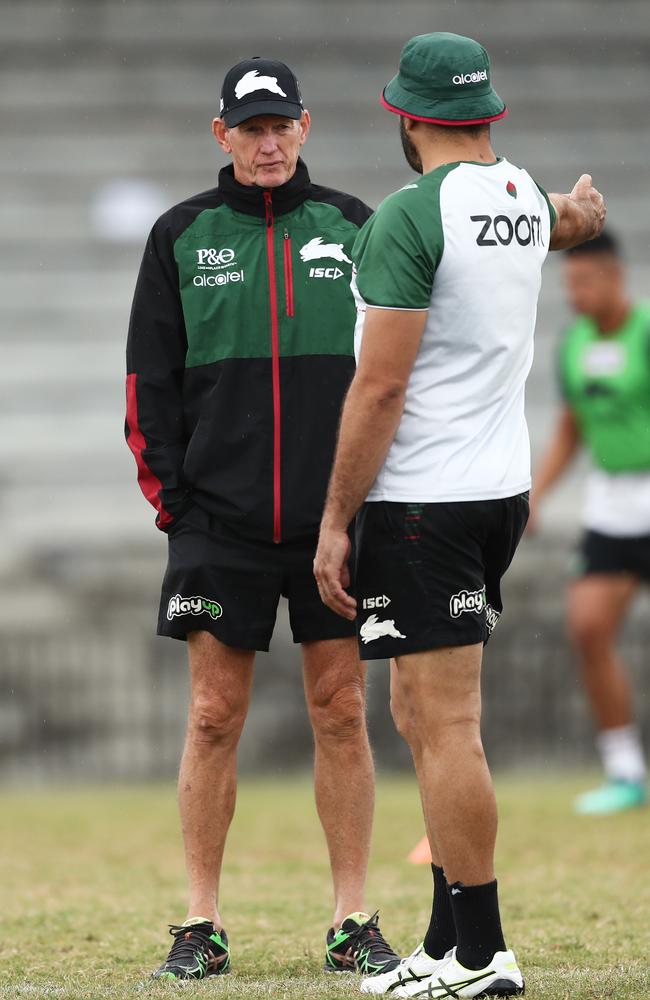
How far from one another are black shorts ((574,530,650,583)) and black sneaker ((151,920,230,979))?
4603 millimetres

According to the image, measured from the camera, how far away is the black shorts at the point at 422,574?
373 centimetres

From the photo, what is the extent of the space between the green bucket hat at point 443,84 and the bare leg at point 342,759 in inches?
57.4

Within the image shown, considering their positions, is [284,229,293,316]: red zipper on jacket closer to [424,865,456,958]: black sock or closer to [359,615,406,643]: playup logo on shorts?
[359,615,406,643]: playup logo on shorts

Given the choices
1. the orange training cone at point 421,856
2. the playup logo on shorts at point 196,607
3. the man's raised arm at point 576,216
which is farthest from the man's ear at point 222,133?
the orange training cone at point 421,856

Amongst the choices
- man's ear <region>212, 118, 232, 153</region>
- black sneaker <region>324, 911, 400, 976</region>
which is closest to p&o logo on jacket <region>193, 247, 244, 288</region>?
man's ear <region>212, 118, 232, 153</region>

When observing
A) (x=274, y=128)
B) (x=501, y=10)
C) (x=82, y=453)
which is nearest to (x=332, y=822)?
(x=274, y=128)

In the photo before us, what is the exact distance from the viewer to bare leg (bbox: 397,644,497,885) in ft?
12.2

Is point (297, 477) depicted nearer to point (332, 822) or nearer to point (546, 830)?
point (332, 822)

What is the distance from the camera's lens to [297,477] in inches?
172

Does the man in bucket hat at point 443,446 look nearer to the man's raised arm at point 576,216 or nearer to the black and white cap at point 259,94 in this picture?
the man's raised arm at point 576,216

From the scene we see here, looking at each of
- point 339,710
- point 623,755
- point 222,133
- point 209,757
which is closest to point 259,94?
point 222,133

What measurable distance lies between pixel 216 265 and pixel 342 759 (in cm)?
138

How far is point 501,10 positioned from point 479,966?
1168 centimetres

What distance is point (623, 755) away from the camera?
330 inches
